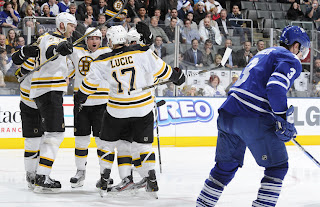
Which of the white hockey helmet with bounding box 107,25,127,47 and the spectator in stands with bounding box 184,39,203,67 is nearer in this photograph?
the white hockey helmet with bounding box 107,25,127,47

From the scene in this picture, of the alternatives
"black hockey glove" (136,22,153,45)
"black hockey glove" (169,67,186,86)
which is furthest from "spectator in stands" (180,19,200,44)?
"black hockey glove" (169,67,186,86)

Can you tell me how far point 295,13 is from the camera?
13656mm

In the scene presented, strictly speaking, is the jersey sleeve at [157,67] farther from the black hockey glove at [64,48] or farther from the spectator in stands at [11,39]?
the spectator in stands at [11,39]

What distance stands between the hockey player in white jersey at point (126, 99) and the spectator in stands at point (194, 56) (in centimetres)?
437

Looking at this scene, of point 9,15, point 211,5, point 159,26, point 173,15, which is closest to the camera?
point 159,26

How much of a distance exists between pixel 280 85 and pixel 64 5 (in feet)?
25.8

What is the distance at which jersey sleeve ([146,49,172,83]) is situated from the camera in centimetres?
518

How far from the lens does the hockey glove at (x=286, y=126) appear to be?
3.69 metres

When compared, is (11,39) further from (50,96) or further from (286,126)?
(286,126)

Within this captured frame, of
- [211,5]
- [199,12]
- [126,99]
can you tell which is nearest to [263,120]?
[126,99]

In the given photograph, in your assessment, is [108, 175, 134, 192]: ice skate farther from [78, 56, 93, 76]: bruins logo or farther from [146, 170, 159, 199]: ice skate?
[78, 56, 93, 76]: bruins logo


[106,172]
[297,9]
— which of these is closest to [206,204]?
[106,172]

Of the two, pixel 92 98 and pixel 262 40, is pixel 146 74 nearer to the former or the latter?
pixel 92 98

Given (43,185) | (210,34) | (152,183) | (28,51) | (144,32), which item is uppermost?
(144,32)
